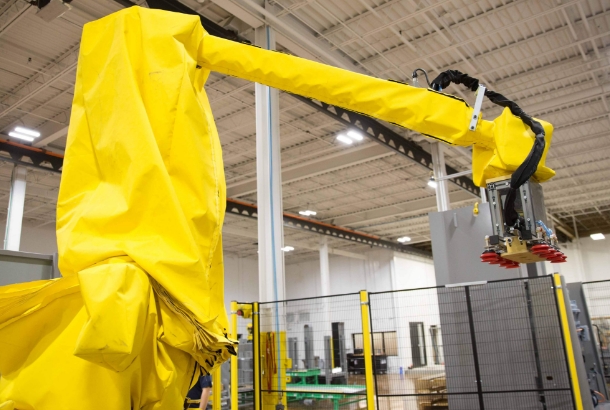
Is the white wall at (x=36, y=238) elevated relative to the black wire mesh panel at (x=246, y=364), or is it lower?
elevated

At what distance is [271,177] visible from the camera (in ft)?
29.6

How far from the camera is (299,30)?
10.1 meters

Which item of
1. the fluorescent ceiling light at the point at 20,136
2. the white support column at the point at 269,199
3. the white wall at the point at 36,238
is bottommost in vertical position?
the white support column at the point at 269,199

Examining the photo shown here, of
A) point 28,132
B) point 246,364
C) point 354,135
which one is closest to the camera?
point 28,132

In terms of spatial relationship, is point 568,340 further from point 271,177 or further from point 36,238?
point 36,238

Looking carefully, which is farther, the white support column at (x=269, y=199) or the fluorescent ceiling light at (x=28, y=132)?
the fluorescent ceiling light at (x=28, y=132)

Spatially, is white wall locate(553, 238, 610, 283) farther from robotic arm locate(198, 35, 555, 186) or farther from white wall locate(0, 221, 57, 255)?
robotic arm locate(198, 35, 555, 186)

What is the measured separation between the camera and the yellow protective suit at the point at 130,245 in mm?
1761

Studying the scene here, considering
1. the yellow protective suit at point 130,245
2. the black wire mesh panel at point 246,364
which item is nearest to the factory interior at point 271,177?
the yellow protective suit at point 130,245

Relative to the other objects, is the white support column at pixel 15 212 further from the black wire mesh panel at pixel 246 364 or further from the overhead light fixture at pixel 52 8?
the overhead light fixture at pixel 52 8

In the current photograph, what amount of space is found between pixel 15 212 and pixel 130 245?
13.9 meters

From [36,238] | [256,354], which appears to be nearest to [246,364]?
[256,354]

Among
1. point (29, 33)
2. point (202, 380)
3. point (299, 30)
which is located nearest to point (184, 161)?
point (202, 380)

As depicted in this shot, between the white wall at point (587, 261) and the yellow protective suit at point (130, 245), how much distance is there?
2838cm
